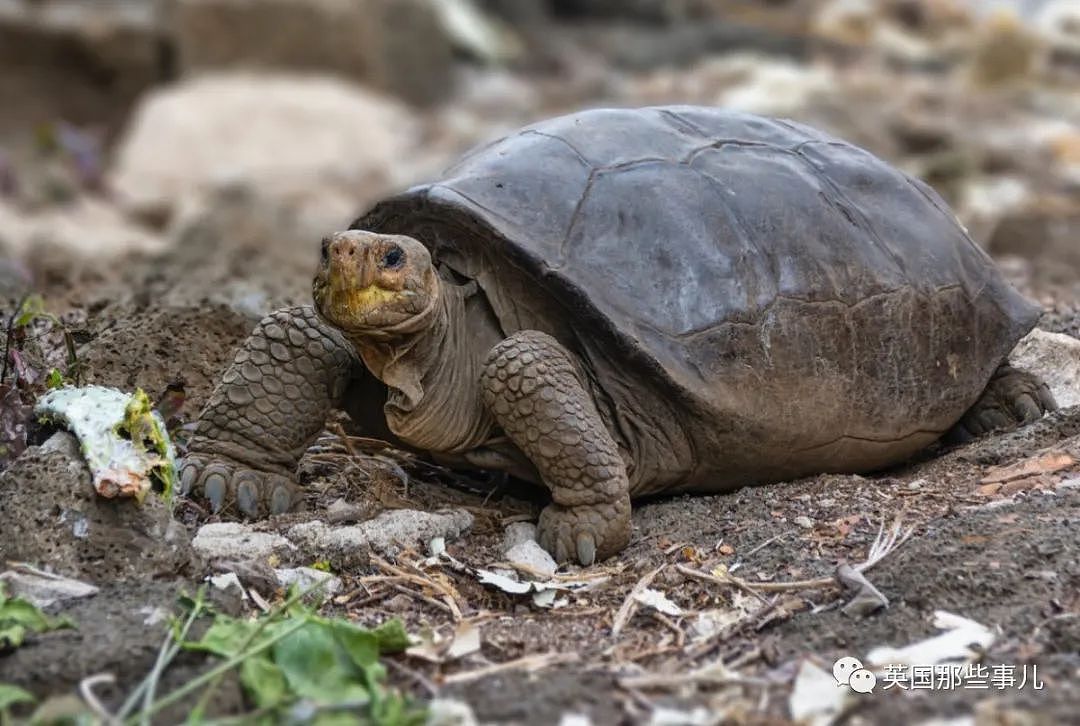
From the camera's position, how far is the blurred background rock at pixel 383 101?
8467mm

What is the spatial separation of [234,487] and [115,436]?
1.95ft

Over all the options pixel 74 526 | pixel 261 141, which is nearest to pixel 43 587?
pixel 74 526

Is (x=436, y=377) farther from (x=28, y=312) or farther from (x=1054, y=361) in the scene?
(x=1054, y=361)

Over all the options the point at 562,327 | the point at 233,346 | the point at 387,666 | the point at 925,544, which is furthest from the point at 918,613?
the point at 233,346

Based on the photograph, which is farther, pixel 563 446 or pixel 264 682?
pixel 563 446

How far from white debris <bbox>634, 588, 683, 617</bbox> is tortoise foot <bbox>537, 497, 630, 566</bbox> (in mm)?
277

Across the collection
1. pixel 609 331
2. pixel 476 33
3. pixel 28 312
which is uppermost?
pixel 476 33

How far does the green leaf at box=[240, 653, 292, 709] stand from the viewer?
6.91 ft

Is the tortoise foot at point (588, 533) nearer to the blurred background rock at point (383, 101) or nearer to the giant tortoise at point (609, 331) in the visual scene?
the giant tortoise at point (609, 331)

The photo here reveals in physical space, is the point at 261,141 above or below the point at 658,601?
above

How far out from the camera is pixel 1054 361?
4188mm

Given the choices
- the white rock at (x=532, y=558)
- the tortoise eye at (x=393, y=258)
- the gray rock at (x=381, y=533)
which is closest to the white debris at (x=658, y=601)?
the white rock at (x=532, y=558)

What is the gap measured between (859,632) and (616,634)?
46 centimetres

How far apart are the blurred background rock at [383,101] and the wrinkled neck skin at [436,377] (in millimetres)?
2474
